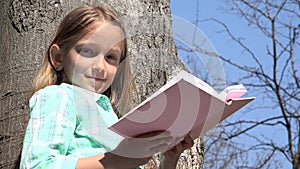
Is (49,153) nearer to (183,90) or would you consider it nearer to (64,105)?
→ (64,105)

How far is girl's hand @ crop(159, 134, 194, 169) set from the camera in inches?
60.2

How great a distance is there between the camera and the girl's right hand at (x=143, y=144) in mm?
1404

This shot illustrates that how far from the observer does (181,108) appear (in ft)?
4.50

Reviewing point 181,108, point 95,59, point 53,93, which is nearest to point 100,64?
point 95,59

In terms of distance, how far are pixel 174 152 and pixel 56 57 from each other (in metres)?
0.33

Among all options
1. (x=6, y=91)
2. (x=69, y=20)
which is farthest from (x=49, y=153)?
(x=6, y=91)

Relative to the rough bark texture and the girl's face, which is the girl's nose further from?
the rough bark texture

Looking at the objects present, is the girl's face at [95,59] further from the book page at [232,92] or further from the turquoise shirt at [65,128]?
the book page at [232,92]

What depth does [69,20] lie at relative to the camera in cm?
163

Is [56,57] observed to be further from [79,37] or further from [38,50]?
[38,50]

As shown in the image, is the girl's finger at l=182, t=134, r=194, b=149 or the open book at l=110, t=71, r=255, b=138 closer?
the open book at l=110, t=71, r=255, b=138

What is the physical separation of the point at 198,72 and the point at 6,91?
59cm

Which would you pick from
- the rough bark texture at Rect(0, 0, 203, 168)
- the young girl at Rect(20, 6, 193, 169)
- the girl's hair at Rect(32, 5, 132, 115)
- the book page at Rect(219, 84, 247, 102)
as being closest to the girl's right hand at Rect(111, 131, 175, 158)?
the young girl at Rect(20, 6, 193, 169)

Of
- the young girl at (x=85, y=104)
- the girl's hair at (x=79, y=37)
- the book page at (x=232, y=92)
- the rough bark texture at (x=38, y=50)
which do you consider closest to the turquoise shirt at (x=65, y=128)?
the young girl at (x=85, y=104)
